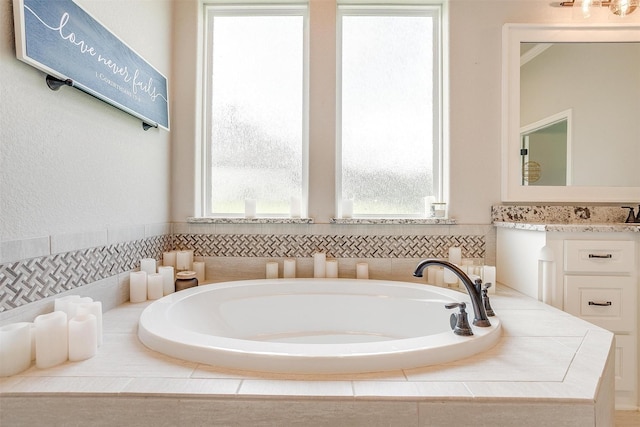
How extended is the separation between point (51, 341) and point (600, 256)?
2252 mm

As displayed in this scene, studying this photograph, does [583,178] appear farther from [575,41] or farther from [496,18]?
[496,18]

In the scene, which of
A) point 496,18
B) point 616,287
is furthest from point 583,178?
point 496,18

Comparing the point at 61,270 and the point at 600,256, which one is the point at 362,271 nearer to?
the point at 600,256

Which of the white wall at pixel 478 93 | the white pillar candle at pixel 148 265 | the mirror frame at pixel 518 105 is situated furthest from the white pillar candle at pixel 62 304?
the mirror frame at pixel 518 105

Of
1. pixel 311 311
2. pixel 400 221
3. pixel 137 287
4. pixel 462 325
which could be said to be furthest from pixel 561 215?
pixel 137 287

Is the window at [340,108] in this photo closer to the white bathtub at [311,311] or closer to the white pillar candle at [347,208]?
the white pillar candle at [347,208]

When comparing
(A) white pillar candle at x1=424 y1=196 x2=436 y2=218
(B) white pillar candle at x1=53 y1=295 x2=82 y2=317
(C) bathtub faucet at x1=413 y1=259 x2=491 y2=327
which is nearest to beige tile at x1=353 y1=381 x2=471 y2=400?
(C) bathtub faucet at x1=413 y1=259 x2=491 y2=327

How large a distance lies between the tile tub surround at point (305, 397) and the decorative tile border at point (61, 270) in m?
0.30

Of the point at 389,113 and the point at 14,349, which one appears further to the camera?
the point at 389,113

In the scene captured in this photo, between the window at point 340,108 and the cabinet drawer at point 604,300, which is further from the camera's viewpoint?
the window at point 340,108

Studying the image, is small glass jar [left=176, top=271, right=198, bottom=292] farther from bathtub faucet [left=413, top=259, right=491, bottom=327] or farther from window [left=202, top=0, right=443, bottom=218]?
bathtub faucet [left=413, top=259, right=491, bottom=327]

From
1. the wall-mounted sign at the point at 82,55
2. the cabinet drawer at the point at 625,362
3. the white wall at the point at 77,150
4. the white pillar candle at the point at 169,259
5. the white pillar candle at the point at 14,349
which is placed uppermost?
Result: the wall-mounted sign at the point at 82,55

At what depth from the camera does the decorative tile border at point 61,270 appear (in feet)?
3.47

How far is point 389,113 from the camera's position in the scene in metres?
2.24
